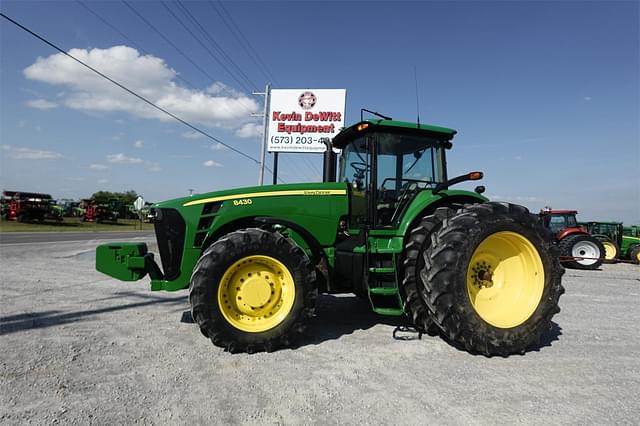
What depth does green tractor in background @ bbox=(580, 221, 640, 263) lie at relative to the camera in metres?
12.4

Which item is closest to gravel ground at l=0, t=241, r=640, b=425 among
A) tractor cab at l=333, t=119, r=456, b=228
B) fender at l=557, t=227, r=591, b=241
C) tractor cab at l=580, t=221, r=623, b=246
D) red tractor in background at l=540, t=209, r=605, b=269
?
tractor cab at l=333, t=119, r=456, b=228

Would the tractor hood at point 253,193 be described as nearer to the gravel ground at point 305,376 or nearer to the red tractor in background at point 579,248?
the gravel ground at point 305,376

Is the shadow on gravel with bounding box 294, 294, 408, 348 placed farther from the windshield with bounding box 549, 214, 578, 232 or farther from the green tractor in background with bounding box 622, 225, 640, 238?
the green tractor in background with bounding box 622, 225, 640, 238

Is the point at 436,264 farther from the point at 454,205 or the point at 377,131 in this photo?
the point at 377,131

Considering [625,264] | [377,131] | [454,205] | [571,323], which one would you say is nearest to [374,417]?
[454,205]

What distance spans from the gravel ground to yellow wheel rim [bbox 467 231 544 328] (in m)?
0.45

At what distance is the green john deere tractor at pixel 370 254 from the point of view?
10.9 ft

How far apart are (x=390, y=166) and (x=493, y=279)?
1.64 meters

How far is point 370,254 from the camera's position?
3797 mm

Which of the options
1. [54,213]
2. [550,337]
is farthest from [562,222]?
[54,213]

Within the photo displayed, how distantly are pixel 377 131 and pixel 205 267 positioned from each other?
7.71 ft

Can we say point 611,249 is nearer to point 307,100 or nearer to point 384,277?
point 307,100

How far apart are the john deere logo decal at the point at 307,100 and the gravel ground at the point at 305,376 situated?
475 inches

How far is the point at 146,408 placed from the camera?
2.36 m
